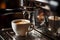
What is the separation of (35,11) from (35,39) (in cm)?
34

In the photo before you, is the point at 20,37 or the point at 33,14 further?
the point at 33,14

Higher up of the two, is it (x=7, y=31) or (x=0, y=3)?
(x=0, y=3)

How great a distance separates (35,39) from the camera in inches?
29.0

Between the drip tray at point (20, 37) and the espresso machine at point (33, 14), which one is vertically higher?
the espresso machine at point (33, 14)

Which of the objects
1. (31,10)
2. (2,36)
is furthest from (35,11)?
(2,36)

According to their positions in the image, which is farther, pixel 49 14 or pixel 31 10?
pixel 31 10

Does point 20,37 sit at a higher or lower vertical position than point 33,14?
lower

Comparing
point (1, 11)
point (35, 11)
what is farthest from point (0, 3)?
point (35, 11)

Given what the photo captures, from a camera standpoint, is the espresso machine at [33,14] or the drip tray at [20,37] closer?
the drip tray at [20,37]

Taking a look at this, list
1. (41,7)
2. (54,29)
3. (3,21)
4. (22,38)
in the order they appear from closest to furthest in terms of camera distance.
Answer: (22,38) < (54,29) < (41,7) < (3,21)

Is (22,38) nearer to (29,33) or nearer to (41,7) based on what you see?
(29,33)

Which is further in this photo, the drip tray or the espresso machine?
the espresso machine

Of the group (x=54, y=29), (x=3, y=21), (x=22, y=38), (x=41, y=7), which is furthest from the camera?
(x=3, y=21)

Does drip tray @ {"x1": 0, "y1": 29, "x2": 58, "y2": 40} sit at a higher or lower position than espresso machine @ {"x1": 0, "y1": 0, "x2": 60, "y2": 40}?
lower
